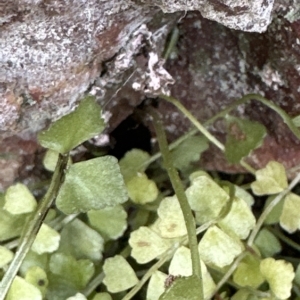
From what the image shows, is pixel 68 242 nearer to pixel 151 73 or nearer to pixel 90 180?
pixel 90 180

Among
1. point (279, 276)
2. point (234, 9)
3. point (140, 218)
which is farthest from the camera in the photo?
point (140, 218)

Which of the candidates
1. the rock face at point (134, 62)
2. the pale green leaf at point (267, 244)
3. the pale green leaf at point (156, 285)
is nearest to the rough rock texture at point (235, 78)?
the rock face at point (134, 62)

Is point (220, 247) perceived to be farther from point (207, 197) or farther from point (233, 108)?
point (233, 108)

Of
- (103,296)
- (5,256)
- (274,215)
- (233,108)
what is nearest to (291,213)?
(274,215)

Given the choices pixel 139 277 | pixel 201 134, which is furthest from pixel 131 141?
pixel 139 277

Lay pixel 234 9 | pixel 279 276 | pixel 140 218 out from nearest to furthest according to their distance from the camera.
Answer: pixel 234 9 < pixel 279 276 < pixel 140 218

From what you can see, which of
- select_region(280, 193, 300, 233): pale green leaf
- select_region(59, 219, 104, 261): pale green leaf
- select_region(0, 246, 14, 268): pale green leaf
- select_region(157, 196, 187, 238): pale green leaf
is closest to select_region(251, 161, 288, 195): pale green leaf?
select_region(280, 193, 300, 233): pale green leaf
